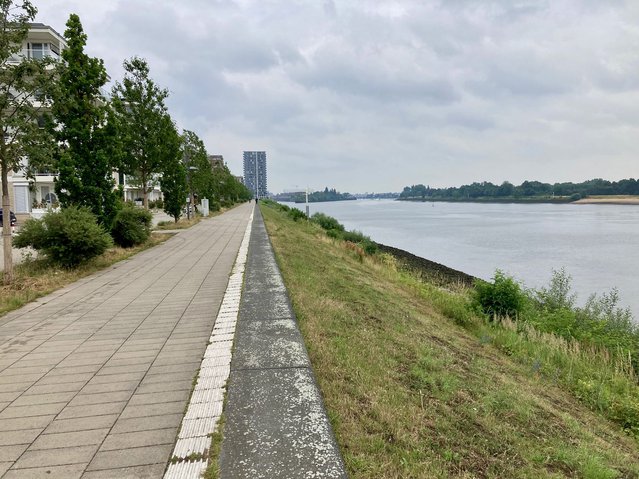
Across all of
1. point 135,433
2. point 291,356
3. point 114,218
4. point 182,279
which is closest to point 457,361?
point 291,356

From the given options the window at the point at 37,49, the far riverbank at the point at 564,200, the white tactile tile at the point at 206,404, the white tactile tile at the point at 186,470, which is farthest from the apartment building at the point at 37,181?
the far riverbank at the point at 564,200

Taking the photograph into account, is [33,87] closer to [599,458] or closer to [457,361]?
[457,361]

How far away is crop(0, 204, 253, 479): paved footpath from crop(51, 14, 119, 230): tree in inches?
194

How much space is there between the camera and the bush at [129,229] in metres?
14.6

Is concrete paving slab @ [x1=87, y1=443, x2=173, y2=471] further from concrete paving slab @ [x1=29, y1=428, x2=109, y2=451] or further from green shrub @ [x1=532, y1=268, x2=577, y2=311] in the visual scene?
green shrub @ [x1=532, y1=268, x2=577, y2=311]

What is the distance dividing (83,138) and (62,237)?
12.6ft

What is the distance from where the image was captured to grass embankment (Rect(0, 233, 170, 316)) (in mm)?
7316

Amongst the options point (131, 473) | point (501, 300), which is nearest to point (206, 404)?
point (131, 473)

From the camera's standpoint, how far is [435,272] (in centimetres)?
2088

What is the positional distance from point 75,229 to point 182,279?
117 inches

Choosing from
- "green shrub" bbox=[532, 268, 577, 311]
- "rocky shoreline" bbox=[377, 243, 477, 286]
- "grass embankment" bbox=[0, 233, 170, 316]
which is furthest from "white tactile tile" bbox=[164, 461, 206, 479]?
"rocky shoreline" bbox=[377, 243, 477, 286]

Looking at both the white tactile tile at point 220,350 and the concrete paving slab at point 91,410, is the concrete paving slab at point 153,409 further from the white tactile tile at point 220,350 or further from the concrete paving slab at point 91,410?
the white tactile tile at point 220,350

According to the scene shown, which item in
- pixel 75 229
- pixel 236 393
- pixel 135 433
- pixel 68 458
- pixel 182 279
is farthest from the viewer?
pixel 75 229

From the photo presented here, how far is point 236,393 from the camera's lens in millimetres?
3271
